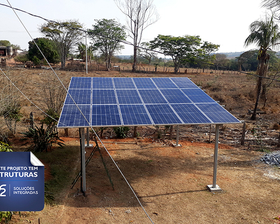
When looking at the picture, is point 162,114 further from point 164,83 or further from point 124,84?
point 164,83

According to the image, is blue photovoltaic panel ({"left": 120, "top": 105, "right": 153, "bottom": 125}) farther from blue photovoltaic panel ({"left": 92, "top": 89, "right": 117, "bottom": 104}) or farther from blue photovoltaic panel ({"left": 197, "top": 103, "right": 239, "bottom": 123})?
blue photovoltaic panel ({"left": 197, "top": 103, "right": 239, "bottom": 123})

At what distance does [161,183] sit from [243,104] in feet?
66.0

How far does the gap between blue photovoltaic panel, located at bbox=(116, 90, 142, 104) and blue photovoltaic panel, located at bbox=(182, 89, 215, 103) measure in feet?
8.32

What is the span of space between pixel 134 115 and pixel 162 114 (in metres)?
1.13

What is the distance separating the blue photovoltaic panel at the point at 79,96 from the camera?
404 inches

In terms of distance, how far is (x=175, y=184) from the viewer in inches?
430

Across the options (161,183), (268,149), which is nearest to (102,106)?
(161,183)

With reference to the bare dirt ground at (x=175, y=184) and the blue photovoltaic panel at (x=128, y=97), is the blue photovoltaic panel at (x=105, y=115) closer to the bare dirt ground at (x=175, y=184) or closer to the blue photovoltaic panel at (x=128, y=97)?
the blue photovoltaic panel at (x=128, y=97)

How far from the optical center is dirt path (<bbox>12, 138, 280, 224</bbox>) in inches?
333

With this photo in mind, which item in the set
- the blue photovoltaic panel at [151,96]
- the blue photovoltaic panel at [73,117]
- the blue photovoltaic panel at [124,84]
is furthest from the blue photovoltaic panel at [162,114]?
the blue photovoltaic panel at [124,84]

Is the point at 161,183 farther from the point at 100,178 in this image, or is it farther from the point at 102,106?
the point at 102,106

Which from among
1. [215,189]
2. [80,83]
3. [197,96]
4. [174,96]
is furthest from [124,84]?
[215,189]

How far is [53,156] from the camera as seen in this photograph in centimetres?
1286

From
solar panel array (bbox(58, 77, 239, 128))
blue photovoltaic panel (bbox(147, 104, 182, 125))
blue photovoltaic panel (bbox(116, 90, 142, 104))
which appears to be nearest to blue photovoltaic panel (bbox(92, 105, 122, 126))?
solar panel array (bbox(58, 77, 239, 128))
